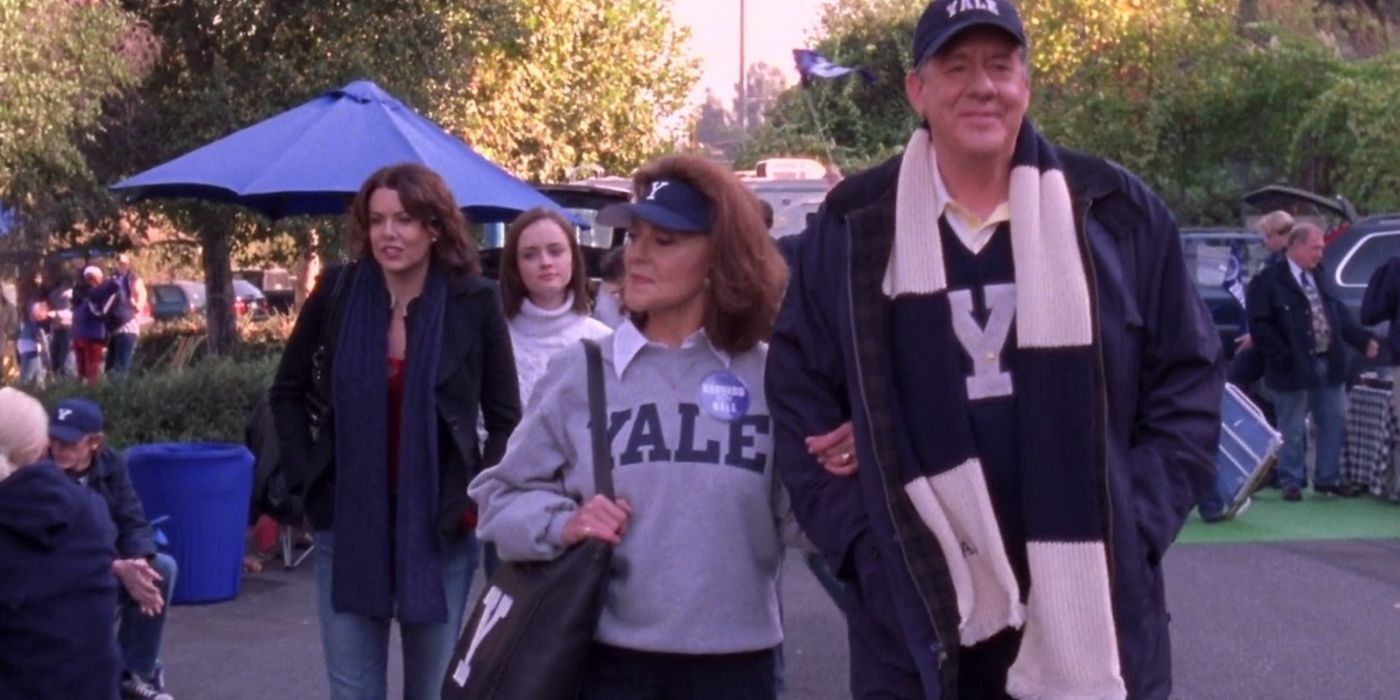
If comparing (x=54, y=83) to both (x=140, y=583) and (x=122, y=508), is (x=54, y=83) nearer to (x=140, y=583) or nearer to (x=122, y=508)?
(x=122, y=508)

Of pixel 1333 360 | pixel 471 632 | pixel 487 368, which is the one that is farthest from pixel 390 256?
pixel 1333 360

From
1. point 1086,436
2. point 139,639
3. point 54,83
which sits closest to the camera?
point 1086,436

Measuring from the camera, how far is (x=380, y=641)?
5.38 metres

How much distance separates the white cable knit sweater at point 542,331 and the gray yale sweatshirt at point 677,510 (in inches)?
110

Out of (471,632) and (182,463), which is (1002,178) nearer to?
(471,632)

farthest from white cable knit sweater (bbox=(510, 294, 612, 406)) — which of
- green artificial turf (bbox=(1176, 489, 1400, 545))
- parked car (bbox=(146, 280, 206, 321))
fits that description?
parked car (bbox=(146, 280, 206, 321))

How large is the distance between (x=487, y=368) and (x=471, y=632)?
1560 millimetres

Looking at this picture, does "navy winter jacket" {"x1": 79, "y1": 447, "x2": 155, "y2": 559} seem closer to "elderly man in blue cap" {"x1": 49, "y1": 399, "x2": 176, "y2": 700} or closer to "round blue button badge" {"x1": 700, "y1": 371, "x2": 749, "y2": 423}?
"elderly man in blue cap" {"x1": 49, "y1": 399, "x2": 176, "y2": 700}

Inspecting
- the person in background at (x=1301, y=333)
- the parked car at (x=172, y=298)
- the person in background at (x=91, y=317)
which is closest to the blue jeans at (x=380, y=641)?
the person in background at (x=1301, y=333)

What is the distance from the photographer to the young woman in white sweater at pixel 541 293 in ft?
22.4

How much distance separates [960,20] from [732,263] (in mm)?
800

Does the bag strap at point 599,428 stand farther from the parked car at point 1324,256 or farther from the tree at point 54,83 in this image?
the parked car at point 1324,256

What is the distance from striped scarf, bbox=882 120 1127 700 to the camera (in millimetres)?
3199

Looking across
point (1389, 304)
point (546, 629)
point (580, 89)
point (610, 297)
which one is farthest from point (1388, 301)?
point (580, 89)
